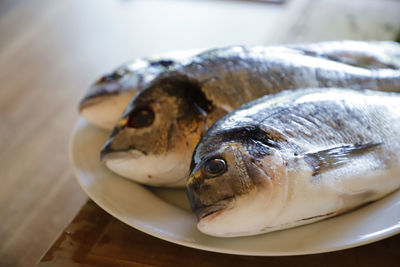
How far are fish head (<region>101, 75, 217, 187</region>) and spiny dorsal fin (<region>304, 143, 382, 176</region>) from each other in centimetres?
27

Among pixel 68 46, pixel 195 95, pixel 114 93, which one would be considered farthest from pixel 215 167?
pixel 68 46

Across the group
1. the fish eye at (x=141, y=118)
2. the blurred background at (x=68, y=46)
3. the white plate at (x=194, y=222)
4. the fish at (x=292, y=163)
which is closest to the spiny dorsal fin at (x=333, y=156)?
the fish at (x=292, y=163)

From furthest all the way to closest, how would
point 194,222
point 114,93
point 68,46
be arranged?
point 68,46, point 114,93, point 194,222

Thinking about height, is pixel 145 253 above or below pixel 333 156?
below

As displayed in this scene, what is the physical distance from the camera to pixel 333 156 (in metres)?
0.80

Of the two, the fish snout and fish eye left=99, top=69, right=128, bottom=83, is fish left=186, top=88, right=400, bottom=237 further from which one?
fish eye left=99, top=69, right=128, bottom=83

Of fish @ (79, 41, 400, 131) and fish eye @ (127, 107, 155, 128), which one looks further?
fish @ (79, 41, 400, 131)

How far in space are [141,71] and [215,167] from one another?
1.74 feet

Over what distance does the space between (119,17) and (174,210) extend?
1.94m

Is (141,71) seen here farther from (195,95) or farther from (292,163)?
(292,163)

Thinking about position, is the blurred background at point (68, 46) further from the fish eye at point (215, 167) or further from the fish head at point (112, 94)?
the fish eye at point (215, 167)

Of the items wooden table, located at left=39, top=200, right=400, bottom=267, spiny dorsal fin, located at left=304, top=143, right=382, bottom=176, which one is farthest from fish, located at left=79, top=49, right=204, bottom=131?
spiny dorsal fin, located at left=304, top=143, right=382, bottom=176

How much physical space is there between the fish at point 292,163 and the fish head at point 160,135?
15 centimetres

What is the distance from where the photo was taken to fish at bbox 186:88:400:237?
743mm
